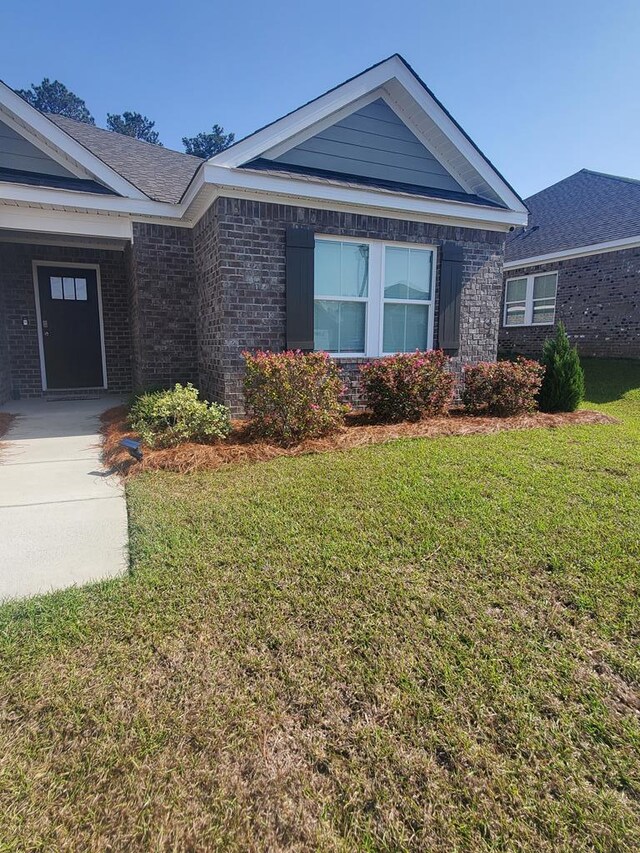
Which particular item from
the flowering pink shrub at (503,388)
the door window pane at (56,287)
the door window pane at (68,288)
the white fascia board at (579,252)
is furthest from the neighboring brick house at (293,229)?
the white fascia board at (579,252)

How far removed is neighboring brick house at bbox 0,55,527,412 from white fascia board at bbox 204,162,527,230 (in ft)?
0.07

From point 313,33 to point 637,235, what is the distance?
9.80 metres

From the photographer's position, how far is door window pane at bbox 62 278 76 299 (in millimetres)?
9508

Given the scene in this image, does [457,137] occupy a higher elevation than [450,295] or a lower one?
higher

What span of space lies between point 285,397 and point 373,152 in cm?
476

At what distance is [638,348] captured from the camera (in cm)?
1296

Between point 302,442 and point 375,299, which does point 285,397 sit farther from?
point 375,299

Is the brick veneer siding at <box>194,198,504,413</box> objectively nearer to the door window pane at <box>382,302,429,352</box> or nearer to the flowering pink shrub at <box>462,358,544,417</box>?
the door window pane at <box>382,302,429,352</box>

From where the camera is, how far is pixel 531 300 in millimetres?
15953

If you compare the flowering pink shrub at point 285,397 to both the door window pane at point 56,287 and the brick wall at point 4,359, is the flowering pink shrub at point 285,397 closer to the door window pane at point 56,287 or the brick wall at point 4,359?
the brick wall at point 4,359

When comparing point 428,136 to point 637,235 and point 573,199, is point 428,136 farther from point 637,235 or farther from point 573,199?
point 573,199

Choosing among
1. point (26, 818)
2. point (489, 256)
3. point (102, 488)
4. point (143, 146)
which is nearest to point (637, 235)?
point (489, 256)

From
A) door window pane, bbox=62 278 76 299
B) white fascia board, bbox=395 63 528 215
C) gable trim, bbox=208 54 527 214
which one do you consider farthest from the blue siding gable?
door window pane, bbox=62 278 76 299

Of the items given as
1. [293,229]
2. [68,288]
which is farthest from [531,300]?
[68,288]
